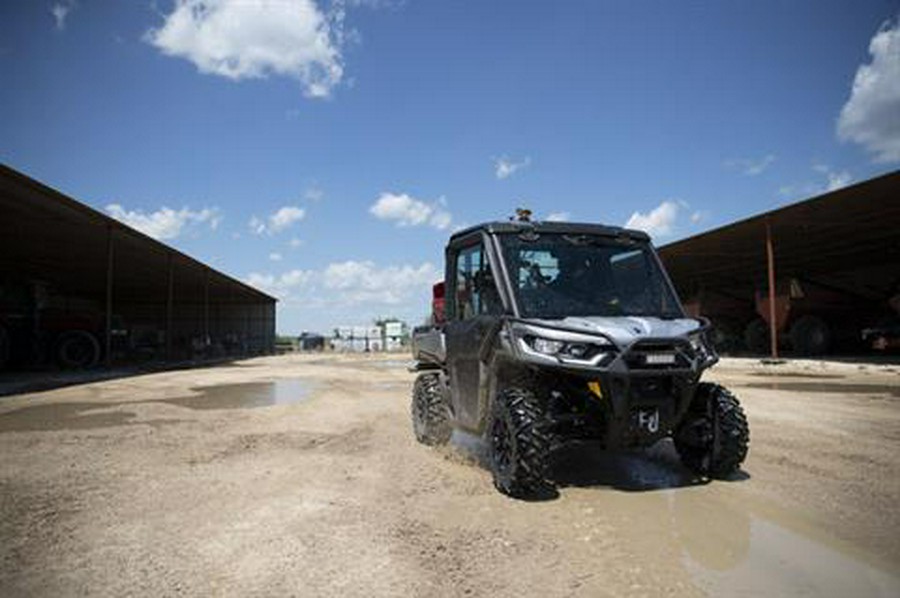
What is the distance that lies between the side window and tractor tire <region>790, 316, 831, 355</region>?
22244mm

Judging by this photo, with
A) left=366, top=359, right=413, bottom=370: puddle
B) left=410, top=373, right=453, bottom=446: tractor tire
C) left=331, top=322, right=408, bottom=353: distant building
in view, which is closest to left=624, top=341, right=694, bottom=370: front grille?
left=410, top=373, right=453, bottom=446: tractor tire

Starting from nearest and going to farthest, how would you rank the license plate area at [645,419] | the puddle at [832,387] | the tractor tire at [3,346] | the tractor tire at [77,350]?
the license plate area at [645,419], the puddle at [832,387], the tractor tire at [3,346], the tractor tire at [77,350]

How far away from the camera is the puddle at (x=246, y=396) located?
12609 millimetres

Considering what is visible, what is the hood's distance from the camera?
16.7 feet

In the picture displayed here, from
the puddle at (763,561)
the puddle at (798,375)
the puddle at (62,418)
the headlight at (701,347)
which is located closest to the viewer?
the puddle at (763,561)

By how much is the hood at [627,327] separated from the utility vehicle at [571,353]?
0.5 inches

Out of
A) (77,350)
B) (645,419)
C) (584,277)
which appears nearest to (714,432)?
(645,419)

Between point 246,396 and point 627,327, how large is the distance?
10.8 meters

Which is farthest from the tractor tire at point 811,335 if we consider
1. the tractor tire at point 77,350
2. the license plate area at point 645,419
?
the tractor tire at point 77,350

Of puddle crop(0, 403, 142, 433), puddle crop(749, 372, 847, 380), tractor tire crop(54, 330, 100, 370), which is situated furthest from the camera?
tractor tire crop(54, 330, 100, 370)

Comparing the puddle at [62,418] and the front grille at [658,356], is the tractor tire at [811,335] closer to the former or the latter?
the front grille at [658,356]

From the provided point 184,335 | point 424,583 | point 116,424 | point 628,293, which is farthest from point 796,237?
point 184,335

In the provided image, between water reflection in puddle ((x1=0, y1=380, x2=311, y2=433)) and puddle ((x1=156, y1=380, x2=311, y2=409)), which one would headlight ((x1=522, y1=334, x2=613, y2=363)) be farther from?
puddle ((x1=156, y1=380, x2=311, y2=409))

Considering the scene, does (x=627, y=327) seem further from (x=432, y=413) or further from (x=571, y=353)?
(x=432, y=413)
